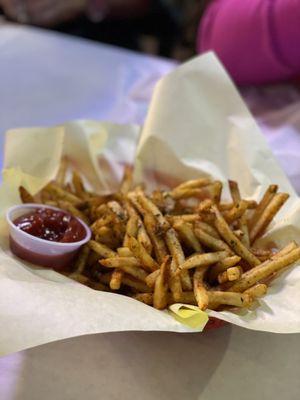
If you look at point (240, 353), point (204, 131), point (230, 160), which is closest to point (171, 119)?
point (204, 131)

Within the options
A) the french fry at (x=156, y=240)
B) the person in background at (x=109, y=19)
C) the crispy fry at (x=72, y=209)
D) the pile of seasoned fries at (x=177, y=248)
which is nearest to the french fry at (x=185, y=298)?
the pile of seasoned fries at (x=177, y=248)

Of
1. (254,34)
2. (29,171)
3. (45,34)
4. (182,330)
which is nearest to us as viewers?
(182,330)

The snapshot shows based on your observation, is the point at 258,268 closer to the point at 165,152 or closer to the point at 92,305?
the point at 92,305

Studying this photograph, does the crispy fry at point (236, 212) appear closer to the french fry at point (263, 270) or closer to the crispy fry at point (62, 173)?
the french fry at point (263, 270)

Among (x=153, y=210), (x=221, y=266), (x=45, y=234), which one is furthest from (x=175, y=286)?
(x=45, y=234)

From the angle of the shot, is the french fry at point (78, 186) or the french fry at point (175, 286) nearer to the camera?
the french fry at point (175, 286)

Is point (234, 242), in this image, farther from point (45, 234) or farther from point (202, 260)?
point (45, 234)
